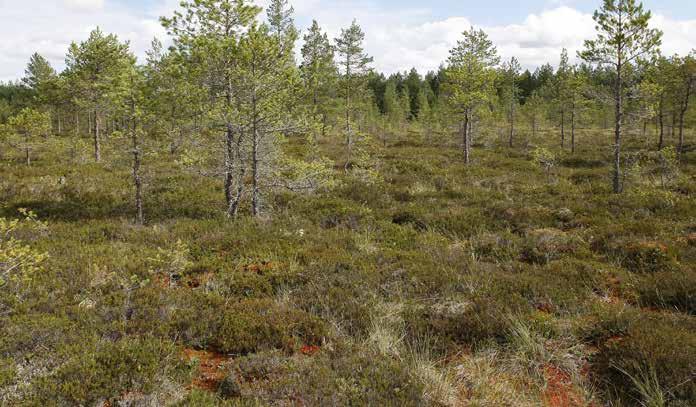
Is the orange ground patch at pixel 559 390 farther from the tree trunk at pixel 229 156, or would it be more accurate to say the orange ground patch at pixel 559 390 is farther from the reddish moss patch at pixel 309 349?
the tree trunk at pixel 229 156

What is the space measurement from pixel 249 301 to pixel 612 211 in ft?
38.2

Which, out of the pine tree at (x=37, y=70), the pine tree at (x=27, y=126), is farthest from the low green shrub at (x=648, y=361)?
the pine tree at (x=37, y=70)

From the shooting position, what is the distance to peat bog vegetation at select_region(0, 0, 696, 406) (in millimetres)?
4320

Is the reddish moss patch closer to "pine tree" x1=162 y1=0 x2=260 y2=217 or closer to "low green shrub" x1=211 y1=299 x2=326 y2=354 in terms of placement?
"low green shrub" x1=211 y1=299 x2=326 y2=354

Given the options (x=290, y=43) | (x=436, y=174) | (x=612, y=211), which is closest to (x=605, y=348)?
(x=612, y=211)

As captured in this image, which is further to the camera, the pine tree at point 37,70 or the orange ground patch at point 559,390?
the pine tree at point 37,70

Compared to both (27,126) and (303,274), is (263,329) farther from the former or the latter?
(27,126)

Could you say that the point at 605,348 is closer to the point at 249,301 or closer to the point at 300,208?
the point at 249,301

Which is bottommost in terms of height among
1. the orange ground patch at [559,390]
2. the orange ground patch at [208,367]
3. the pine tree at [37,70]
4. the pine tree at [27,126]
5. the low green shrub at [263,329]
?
the orange ground patch at [559,390]

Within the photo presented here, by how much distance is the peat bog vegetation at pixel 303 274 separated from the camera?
4.32 metres

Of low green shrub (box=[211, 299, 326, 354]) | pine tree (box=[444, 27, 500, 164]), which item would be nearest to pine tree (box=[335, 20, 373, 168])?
pine tree (box=[444, 27, 500, 164])

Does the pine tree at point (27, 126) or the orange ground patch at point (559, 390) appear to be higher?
the pine tree at point (27, 126)

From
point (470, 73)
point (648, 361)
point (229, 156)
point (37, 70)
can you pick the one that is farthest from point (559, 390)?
point (37, 70)

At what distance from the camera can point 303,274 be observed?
7.57 meters
